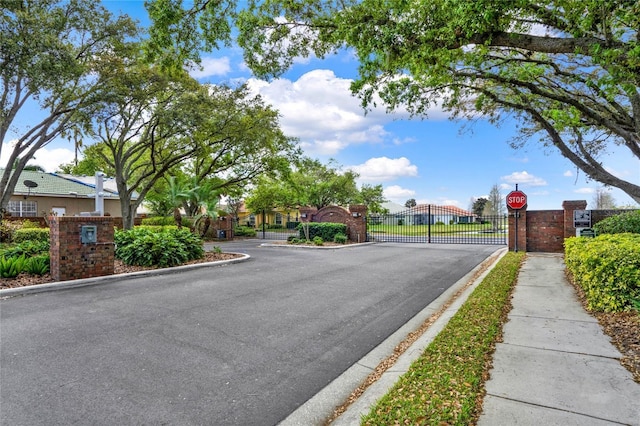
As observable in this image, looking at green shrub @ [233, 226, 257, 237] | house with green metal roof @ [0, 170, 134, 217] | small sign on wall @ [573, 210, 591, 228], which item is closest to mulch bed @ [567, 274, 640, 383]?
small sign on wall @ [573, 210, 591, 228]

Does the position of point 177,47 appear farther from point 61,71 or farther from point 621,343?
point 621,343

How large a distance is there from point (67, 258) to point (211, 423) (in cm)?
666

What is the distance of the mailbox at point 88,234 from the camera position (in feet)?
25.3

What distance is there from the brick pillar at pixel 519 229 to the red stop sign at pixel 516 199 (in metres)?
0.16

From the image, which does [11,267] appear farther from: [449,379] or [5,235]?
[5,235]

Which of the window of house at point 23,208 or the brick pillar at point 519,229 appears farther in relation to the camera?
the window of house at point 23,208

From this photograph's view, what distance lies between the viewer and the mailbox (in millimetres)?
7719

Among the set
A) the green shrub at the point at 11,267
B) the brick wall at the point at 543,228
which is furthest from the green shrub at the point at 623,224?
the green shrub at the point at 11,267

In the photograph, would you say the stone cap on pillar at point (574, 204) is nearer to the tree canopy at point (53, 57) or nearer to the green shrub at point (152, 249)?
the green shrub at point (152, 249)

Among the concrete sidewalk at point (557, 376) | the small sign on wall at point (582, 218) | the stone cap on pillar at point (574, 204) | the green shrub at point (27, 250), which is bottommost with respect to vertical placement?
the concrete sidewalk at point (557, 376)

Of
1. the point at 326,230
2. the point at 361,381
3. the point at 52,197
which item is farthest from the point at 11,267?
the point at 52,197

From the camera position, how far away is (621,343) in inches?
159

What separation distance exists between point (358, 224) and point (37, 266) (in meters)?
14.9

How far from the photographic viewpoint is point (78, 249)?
25.3ft
